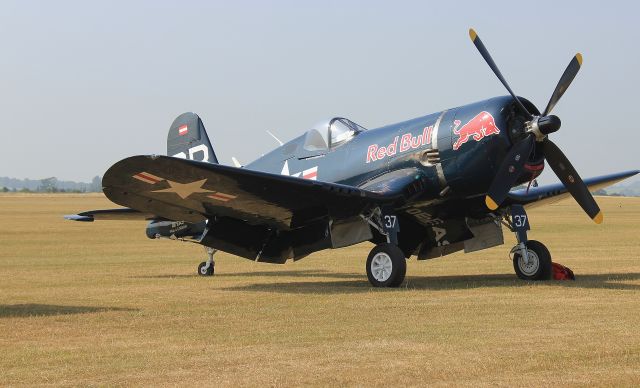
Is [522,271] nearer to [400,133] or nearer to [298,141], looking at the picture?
[400,133]

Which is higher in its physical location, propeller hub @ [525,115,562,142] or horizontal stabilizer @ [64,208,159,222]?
propeller hub @ [525,115,562,142]

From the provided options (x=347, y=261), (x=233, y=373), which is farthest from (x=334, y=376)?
(x=347, y=261)

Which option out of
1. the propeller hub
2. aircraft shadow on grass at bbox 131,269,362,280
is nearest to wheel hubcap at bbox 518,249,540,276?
the propeller hub

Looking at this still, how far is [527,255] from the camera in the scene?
560 inches

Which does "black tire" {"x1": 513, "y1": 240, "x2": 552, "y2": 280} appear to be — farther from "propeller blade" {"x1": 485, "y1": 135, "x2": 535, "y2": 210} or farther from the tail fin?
the tail fin

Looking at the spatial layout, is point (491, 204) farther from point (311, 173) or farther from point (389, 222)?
point (311, 173)

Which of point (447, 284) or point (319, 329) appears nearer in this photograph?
point (319, 329)

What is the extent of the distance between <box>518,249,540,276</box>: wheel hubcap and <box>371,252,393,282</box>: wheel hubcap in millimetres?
2504

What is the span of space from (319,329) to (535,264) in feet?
20.8

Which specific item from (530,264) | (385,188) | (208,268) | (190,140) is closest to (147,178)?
(385,188)

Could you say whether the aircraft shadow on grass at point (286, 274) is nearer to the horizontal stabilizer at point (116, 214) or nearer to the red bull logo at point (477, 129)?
the horizontal stabilizer at point (116, 214)

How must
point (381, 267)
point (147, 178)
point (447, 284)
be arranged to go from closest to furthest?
point (147, 178), point (381, 267), point (447, 284)

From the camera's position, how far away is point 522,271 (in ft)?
47.0

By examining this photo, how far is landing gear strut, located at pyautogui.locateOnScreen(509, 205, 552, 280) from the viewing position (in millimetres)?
14023
